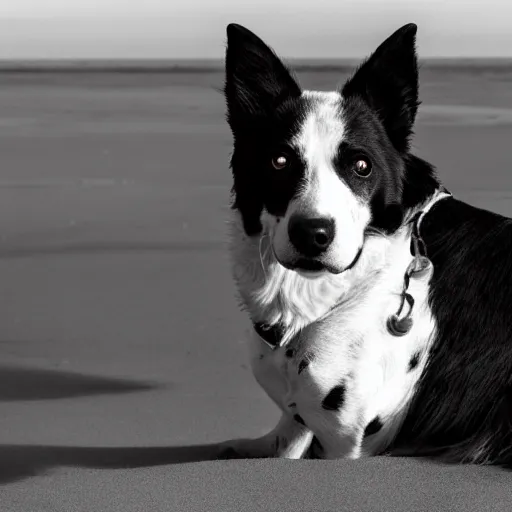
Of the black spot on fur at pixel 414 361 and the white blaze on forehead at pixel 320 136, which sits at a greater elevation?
the white blaze on forehead at pixel 320 136

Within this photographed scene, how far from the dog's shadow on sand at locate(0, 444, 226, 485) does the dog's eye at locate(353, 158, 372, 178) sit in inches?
51.1

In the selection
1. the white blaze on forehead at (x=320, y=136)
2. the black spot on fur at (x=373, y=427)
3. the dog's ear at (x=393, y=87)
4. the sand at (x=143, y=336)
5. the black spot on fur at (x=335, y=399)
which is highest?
the dog's ear at (x=393, y=87)

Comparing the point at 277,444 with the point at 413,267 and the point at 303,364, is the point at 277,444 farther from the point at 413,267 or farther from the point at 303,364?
the point at 413,267

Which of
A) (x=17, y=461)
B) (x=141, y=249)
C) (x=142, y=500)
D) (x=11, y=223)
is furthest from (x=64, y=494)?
(x=11, y=223)

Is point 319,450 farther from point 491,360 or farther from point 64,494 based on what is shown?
point 64,494

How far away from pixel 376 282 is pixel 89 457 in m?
1.32

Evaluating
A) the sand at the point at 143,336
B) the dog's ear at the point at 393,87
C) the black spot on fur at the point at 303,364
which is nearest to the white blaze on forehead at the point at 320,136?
the dog's ear at the point at 393,87

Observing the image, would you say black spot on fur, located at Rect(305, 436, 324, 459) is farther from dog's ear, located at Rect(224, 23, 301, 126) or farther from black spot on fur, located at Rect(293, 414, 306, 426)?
dog's ear, located at Rect(224, 23, 301, 126)

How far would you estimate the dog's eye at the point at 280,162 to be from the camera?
3246mm

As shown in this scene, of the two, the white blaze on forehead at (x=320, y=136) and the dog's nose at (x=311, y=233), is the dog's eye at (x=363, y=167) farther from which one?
the dog's nose at (x=311, y=233)

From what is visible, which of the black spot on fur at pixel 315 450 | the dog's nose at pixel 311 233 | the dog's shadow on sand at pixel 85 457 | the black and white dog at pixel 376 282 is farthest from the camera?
the dog's shadow on sand at pixel 85 457

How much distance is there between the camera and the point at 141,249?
21.2 ft

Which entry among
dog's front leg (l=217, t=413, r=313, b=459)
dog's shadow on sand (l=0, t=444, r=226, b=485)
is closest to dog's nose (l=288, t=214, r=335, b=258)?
dog's front leg (l=217, t=413, r=313, b=459)

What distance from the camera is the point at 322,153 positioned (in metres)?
3.20
